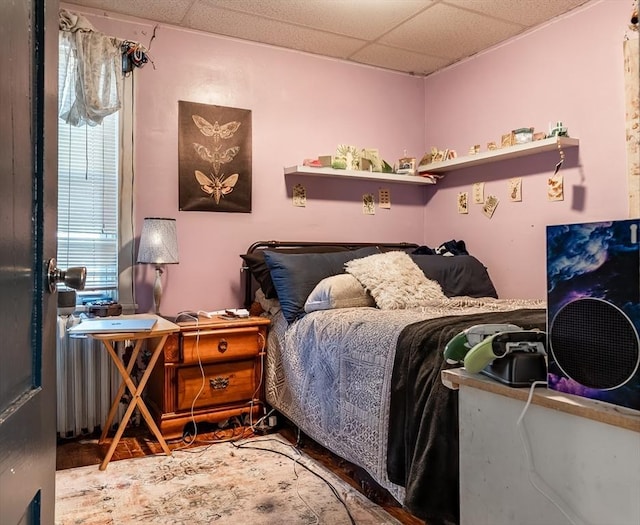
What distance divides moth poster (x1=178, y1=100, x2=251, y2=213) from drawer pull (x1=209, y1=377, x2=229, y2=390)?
1041 millimetres

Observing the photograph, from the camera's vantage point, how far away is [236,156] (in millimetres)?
3359

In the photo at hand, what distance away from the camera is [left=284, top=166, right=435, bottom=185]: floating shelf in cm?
341

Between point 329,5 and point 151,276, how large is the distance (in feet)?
6.03

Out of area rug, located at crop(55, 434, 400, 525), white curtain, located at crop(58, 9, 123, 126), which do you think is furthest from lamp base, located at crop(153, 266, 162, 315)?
white curtain, located at crop(58, 9, 123, 126)

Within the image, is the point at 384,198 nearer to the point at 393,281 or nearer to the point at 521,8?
the point at 393,281

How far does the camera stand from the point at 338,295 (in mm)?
2766

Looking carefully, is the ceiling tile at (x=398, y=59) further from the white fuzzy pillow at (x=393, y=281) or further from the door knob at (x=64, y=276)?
the door knob at (x=64, y=276)

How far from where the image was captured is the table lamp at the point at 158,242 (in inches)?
112

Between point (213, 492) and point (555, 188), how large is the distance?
247cm

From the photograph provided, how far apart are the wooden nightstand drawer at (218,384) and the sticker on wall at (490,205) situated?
1.85 meters

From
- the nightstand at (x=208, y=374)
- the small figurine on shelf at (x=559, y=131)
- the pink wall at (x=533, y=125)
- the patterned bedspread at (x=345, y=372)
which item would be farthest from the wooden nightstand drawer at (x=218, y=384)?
the small figurine on shelf at (x=559, y=131)

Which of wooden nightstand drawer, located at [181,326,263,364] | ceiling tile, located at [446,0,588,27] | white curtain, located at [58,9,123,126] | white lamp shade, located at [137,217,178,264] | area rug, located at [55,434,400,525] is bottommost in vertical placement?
area rug, located at [55,434,400,525]

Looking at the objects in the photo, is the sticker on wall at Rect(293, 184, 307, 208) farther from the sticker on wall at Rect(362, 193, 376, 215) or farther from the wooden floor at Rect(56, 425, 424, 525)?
the wooden floor at Rect(56, 425, 424, 525)

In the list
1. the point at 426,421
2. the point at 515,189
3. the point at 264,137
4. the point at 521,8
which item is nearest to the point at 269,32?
the point at 264,137
